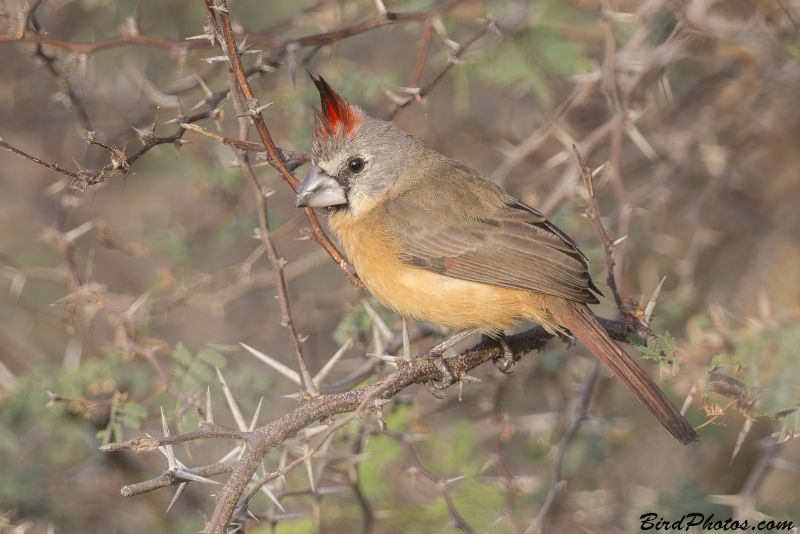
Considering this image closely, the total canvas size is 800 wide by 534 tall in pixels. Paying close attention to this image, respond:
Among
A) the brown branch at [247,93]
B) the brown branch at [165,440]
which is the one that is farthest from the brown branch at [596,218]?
the brown branch at [165,440]

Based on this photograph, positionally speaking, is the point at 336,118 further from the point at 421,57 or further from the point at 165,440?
the point at 165,440

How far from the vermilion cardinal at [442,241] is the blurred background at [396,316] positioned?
0.30 meters

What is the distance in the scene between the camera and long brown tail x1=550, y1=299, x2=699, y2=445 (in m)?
A: 3.13

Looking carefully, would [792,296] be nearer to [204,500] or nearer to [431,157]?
[431,157]

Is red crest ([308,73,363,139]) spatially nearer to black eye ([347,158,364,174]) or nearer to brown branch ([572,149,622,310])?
black eye ([347,158,364,174])

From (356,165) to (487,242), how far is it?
828 mm

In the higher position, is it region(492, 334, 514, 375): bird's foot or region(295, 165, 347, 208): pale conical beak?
region(295, 165, 347, 208): pale conical beak

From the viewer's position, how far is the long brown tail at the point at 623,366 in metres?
3.13

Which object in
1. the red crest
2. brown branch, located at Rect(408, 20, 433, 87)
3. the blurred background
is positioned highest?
brown branch, located at Rect(408, 20, 433, 87)

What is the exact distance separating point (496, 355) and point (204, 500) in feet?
8.22

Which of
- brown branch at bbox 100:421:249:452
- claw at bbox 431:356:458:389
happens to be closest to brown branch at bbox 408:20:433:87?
claw at bbox 431:356:458:389

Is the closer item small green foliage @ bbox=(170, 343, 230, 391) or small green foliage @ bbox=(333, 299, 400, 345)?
small green foliage @ bbox=(170, 343, 230, 391)

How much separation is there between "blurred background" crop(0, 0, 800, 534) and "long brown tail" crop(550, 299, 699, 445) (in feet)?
0.52

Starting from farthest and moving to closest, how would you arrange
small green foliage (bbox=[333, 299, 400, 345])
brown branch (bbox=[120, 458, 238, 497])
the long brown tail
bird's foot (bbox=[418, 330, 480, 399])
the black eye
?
the black eye < small green foliage (bbox=[333, 299, 400, 345]) < bird's foot (bbox=[418, 330, 480, 399]) < the long brown tail < brown branch (bbox=[120, 458, 238, 497])
